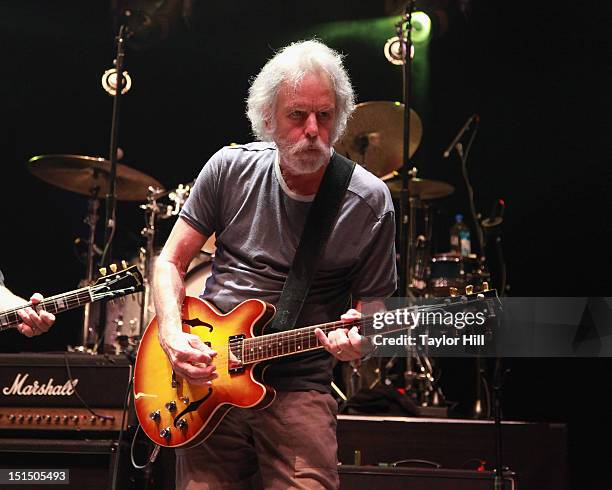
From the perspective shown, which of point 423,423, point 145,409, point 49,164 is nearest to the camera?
point 145,409

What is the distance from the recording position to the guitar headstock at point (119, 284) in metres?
3.20

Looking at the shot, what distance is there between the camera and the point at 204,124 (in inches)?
273

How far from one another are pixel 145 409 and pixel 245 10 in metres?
5.05

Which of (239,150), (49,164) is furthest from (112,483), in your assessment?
(49,164)

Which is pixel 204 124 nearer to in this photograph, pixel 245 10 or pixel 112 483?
pixel 245 10

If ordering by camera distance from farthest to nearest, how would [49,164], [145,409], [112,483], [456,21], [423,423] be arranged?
[456,21] → [49,164] → [423,423] → [112,483] → [145,409]

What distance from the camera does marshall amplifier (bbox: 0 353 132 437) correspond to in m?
3.65

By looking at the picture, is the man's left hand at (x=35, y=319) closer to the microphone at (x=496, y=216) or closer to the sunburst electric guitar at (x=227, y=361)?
the sunburst electric guitar at (x=227, y=361)

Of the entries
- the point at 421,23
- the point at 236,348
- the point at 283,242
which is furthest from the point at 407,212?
the point at 236,348

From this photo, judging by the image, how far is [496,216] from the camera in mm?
5965

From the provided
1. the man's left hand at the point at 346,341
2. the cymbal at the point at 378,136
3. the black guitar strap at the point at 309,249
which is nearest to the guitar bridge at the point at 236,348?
the black guitar strap at the point at 309,249

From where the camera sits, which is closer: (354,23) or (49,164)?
(49,164)

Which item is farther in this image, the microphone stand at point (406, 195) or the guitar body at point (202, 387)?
the microphone stand at point (406, 195)

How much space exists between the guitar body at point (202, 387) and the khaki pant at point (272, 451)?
0.15 ft
